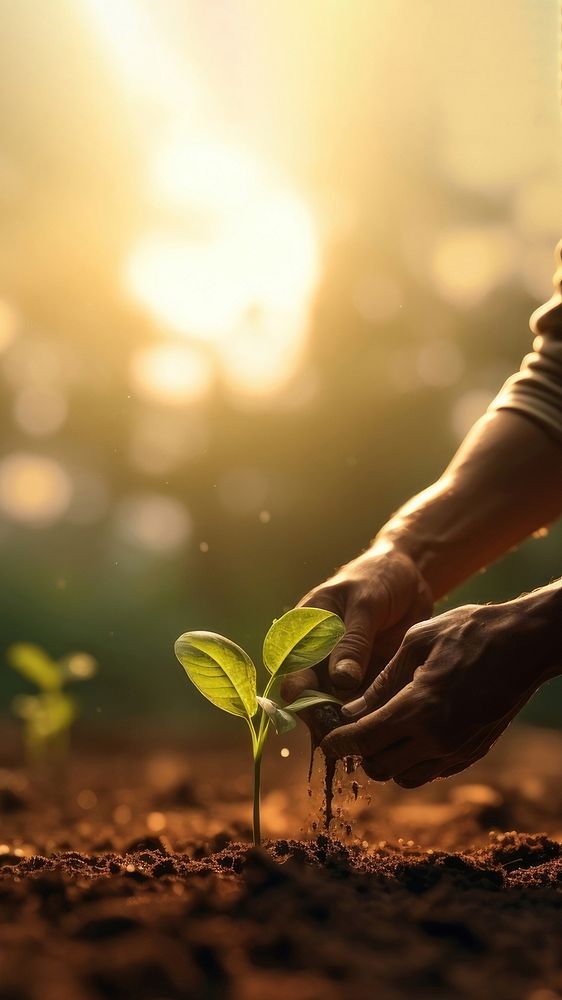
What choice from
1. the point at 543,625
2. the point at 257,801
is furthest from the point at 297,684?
the point at 543,625

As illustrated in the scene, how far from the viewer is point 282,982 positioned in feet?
2.45

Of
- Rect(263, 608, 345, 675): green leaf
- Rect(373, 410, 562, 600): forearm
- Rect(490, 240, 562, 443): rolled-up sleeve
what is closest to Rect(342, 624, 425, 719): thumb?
Rect(263, 608, 345, 675): green leaf

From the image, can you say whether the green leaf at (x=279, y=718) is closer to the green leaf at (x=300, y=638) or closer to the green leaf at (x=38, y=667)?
the green leaf at (x=300, y=638)

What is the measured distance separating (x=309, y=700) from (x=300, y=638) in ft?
0.36

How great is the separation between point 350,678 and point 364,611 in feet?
0.51

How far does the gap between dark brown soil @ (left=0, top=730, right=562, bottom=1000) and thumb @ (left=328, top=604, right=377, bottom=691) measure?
199mm

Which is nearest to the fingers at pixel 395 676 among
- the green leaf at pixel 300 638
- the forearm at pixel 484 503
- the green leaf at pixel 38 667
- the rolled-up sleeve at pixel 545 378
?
the green leaf at pixel 300 638

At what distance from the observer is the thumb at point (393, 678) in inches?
50.6

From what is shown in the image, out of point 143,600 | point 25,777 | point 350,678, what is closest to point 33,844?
point 350,678

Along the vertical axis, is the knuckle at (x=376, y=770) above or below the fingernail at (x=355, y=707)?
below

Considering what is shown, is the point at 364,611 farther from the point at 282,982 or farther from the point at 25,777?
the point at 25,777

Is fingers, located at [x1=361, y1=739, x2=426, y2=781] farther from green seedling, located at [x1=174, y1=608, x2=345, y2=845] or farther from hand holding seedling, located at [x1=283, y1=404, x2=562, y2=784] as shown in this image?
green seedling, located at [x1=174, y1=608, x2=345, y2=845]

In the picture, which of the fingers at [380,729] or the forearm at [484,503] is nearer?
the fingers at [380,729]

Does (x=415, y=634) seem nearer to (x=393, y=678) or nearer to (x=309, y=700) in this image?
(x=393, y=678)
